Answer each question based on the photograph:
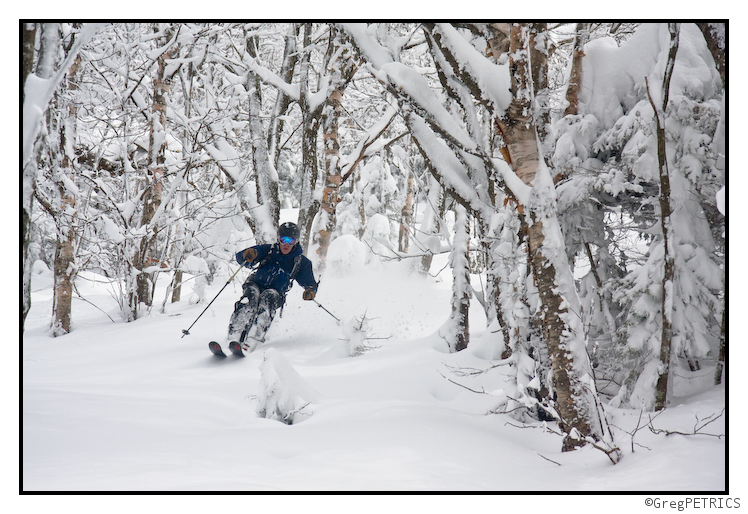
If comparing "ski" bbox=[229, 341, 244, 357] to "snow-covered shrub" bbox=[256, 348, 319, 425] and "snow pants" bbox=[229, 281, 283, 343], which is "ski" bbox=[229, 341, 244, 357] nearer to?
"snow pants" bbox=[229, 281, 283, 343]

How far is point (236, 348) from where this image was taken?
5.16 metres

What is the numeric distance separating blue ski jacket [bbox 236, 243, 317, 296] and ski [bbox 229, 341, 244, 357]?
89cm

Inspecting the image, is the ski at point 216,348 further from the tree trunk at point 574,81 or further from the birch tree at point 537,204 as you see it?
the tree trunk at point 574,81

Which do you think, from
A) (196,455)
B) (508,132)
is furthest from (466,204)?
(196,455)

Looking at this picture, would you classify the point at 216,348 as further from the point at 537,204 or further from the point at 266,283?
the point at 537,204

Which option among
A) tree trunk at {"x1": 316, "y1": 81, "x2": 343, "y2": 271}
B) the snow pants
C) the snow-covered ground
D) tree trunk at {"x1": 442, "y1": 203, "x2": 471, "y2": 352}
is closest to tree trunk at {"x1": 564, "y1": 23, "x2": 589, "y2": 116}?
tree trunk at {"x1": 442, "y1": 203, "x2": 471, "y2": 352}

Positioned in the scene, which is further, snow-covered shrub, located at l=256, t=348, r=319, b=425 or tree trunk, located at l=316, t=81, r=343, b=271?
tree trunk, located at l=316, t=81, r=343, b=271

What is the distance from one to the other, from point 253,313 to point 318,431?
8.96 feet

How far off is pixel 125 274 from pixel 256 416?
5.37 m

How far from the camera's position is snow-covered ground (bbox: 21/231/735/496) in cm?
217

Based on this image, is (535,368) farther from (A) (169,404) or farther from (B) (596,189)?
(A) (169,404)

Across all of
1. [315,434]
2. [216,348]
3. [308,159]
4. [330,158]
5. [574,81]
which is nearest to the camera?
[315,434]

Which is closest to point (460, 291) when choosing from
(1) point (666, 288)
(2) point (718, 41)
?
(1) point (666, 288)

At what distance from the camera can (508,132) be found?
2.73 m
